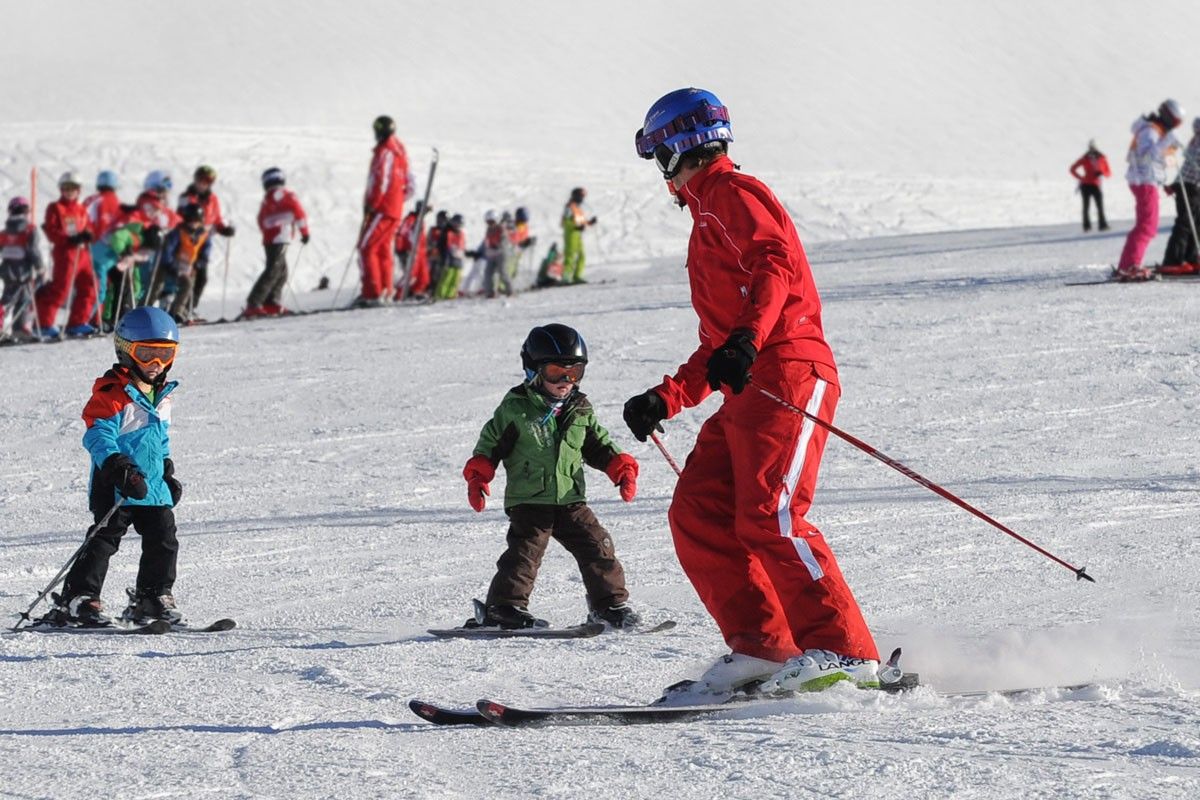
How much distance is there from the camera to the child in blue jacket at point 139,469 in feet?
18.2

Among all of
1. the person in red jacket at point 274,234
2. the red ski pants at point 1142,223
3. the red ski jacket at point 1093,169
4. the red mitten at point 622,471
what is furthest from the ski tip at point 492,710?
the red ski jacket at point 1093,169

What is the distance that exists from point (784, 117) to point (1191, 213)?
45.0 m

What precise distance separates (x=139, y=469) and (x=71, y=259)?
1018 cm

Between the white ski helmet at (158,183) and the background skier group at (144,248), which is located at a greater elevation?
the white ski helmet at (158,183)

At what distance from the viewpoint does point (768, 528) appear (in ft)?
13.3

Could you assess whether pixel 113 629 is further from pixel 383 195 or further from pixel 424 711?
pixel 383 195

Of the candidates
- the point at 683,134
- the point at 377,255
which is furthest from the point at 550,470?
the point at 377,255

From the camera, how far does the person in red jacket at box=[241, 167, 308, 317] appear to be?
1572 cm

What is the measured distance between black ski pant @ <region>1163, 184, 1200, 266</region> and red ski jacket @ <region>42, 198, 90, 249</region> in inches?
378

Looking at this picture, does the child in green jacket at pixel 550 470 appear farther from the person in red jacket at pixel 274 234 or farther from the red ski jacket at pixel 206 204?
the person in red jacket at pixel 274 234

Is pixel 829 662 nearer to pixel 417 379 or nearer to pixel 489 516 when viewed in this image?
pixel 489 516

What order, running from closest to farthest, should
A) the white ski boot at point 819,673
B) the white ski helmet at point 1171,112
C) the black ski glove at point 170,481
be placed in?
1. the white ski boot at point 819,673
2. the black ski glove at point 170,481
3. the white ski helmet at point 1171,112

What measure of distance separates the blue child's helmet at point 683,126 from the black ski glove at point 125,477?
82.7 inches

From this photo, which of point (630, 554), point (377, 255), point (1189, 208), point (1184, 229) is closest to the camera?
point (630, 554)
